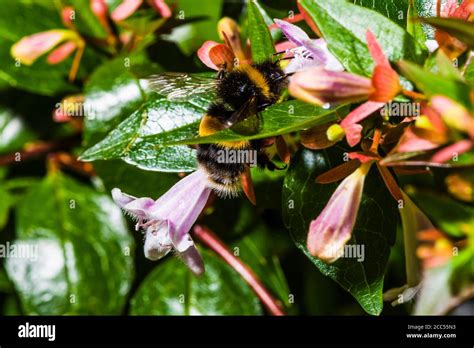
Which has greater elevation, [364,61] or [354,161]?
[364,61]

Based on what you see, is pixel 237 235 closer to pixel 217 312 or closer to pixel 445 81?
pixel 217 312

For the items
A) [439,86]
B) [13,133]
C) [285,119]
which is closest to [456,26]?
[439,86]

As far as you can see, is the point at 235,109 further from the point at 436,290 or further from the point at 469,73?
the point at 436,290

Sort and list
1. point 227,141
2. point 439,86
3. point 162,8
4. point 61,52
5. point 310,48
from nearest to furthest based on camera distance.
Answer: point 439,86 → point 227,141 → point 310,48 → point 162,8 → point 61,52

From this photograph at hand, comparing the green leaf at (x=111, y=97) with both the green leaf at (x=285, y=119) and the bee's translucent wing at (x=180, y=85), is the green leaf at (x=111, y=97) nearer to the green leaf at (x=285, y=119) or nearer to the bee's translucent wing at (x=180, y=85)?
the bee's translucent wing at (x=180, y=85)

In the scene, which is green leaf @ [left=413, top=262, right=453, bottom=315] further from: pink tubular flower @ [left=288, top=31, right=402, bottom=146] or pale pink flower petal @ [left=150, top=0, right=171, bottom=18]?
pale pink flower petal @ [left=150, top=0, right=171, bottom=18]

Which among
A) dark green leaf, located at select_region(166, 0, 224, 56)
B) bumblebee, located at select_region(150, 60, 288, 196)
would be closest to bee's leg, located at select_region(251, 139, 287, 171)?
bumblebee, located at select_region(150, 60, 288, 196)

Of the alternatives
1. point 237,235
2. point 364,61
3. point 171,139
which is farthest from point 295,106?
point 237,235
